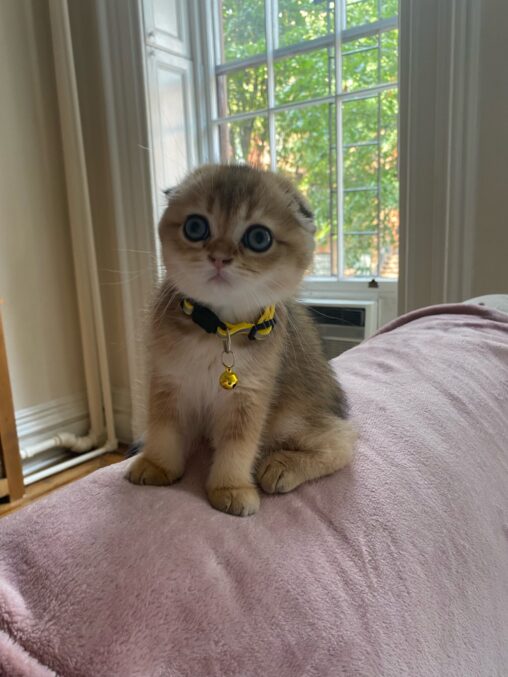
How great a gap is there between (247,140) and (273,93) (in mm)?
209

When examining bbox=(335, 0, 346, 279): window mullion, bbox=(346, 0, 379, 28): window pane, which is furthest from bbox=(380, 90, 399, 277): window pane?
bbox=(346, 0, 379, 28): window pane

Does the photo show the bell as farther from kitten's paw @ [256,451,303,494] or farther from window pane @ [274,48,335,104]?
window pane @ [274,48,335,104]

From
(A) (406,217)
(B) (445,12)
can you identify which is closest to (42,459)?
(A) (406,217)

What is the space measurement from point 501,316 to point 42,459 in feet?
5.72

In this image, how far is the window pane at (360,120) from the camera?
189 cm

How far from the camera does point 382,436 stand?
737mm

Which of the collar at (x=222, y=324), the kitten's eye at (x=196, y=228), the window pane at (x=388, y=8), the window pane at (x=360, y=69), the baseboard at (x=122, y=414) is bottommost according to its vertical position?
the baseboard at (x=122, y=414)

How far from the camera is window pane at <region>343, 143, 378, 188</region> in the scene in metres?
1.93

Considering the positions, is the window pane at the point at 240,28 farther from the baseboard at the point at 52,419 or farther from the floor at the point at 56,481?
the floor at the point at 56,481

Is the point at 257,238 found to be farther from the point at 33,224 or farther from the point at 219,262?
the point at 33,224

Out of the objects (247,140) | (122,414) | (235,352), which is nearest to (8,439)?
(122,414)

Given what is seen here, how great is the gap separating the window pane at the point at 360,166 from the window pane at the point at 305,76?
240mm

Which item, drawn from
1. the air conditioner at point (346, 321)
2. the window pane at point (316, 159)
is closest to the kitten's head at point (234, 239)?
the air conditioner at point (346, 321)

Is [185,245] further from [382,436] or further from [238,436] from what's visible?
[382,436]
